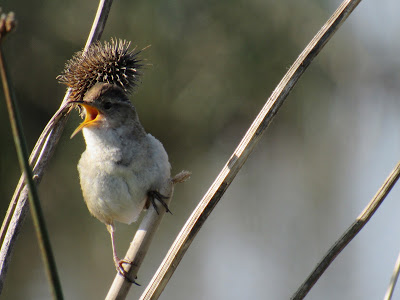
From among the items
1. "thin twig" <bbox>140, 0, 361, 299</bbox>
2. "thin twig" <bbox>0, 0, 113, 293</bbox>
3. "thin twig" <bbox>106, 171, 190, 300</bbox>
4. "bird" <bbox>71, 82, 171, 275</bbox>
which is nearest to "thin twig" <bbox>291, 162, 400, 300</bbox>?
"thin twig" <bbox>140, 0, 361, 299</bbox>

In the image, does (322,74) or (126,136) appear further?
(322,74)

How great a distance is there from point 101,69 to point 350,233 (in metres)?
1.05

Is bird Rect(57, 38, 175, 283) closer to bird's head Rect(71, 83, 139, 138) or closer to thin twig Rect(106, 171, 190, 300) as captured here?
bird's head Rect(71, 83, 139, 138)

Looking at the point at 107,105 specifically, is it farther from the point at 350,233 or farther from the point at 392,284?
the point at 392,284

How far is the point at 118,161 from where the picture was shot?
230 centimetres

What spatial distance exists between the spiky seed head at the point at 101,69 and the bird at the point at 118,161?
10 cm

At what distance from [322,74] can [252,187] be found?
1175 millimetres

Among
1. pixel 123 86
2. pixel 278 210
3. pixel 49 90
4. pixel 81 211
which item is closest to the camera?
pixel 123 86

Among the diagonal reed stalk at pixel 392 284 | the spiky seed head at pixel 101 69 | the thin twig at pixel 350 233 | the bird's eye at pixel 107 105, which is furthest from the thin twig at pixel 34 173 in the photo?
the diagonal reed stalk at pixel 392 284

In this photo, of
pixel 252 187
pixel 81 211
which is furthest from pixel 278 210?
pixel 81 211

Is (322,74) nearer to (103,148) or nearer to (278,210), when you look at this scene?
(278,210)

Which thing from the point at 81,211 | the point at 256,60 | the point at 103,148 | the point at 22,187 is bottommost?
the point at 81,211

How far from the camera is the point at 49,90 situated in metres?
4.31

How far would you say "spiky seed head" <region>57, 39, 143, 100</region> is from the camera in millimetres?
2002
